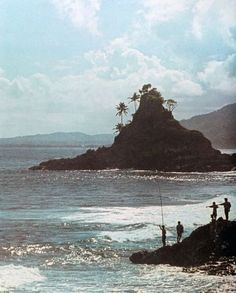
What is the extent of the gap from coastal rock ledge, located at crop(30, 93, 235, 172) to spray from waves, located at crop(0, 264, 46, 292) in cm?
702

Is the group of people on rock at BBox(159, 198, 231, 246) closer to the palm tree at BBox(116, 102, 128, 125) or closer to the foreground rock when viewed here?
the foreground rock

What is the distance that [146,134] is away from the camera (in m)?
16.4

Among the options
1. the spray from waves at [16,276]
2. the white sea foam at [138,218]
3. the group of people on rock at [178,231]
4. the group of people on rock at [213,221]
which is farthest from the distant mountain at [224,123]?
the spray from waves at [16,276]

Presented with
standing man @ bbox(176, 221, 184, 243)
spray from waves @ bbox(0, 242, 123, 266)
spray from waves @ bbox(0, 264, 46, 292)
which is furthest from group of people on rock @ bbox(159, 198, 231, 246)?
spray from waves @ bbox(0, 264, 46, 292)

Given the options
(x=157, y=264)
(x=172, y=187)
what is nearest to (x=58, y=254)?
(x=157, y=264)

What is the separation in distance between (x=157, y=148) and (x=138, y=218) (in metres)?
7.67

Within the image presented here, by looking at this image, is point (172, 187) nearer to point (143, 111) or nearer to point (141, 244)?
point (141, 244)

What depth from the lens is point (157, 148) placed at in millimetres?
15125

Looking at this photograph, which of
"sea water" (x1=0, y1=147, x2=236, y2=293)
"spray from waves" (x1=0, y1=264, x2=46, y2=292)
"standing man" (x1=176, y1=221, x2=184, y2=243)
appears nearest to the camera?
"spray from waves" (x1=0, y1=264, x2=46, y2=292)

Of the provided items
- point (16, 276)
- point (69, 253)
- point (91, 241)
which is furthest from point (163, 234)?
point (16, 276)

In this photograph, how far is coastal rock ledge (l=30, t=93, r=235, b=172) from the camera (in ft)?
48.7

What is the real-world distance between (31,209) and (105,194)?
1.59 metres

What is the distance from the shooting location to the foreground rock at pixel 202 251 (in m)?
7.15

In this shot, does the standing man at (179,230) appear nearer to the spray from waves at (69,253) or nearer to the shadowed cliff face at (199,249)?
the shadowed cliff face at (199,249)
